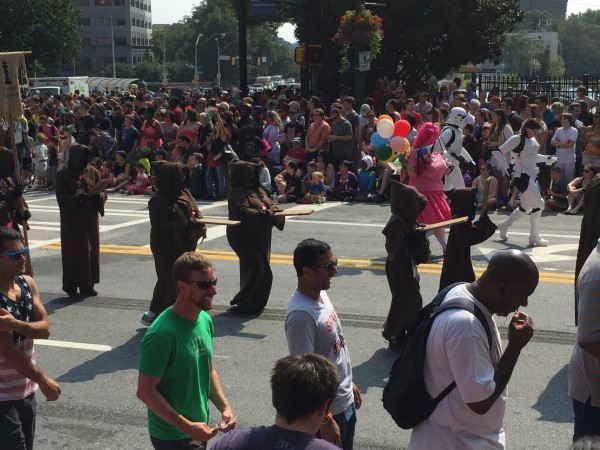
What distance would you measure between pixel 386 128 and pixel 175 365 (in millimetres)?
10687

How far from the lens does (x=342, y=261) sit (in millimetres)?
13266

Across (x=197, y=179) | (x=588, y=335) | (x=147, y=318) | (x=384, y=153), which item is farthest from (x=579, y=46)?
(x=588, y=335)

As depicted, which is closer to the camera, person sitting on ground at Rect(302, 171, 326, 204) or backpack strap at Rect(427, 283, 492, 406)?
backpack strap at Rect(427, 283, 492, 406)

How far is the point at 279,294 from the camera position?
1151 cm

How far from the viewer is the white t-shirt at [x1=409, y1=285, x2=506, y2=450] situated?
419cm

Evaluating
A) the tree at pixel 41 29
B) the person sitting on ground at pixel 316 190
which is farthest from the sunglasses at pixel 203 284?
the tree at pixel 41 29

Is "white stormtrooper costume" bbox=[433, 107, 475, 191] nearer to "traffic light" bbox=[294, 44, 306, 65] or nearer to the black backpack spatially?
the black backpack

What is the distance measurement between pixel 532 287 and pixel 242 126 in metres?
16.7

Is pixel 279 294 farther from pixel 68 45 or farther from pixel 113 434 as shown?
pixel 68 45

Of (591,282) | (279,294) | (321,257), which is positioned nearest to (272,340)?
(279,294)

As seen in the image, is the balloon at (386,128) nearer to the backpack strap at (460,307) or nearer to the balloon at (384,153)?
the balloon at (384,153)

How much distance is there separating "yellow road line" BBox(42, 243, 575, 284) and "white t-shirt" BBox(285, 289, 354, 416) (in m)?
7.15

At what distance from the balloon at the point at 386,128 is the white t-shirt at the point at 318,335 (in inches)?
392

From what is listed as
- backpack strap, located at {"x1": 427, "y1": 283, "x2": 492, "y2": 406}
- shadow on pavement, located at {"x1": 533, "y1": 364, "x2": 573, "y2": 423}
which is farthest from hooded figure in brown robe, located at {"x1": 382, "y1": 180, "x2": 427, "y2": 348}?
backpack strap, located at {"x1": 427, "y1": 283, "x2": 492, "y2": 406}
